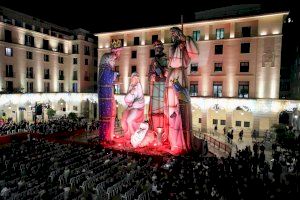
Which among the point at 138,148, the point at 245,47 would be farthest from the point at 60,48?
the point at 245,47

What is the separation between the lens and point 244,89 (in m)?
35.6

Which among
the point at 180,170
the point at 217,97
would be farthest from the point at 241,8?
the point at 180,170

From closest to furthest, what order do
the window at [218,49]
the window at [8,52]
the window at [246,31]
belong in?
1. the window at [246,31]
2. the window at [218,49]
3. the window at [8,52]

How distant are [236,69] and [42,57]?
108 feet

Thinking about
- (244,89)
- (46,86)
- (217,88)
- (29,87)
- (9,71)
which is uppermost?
(9,71)

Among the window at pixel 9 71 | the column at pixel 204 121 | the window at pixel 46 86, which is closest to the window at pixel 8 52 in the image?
the window at pixel 9 71

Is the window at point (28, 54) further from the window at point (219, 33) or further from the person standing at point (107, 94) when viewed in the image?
the window at point (219, 33)

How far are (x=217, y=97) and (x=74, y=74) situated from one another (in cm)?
2878

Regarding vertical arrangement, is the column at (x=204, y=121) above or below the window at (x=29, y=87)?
below

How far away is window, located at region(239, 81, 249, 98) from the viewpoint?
35469 mm

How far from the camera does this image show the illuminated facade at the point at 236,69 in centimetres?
3381

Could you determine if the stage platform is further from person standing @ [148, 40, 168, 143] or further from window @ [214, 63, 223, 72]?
window @ [214, 63, 223, 72]

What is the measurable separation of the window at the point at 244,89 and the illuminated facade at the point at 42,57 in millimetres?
29901

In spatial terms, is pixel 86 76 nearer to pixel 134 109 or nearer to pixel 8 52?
pixel 8 52
